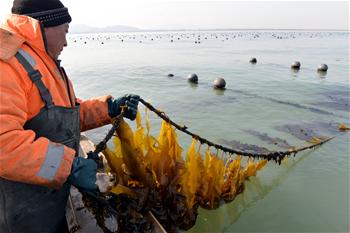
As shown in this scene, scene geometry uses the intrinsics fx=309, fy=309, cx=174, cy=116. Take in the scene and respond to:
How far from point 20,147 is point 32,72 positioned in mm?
557

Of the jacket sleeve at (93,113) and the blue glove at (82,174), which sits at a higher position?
the jacket sleeve at (93,113)

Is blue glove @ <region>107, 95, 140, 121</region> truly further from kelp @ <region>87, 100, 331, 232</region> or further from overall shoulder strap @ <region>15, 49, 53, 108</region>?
overall shoulder strap @ <region>15, 49, 53, 108</region>

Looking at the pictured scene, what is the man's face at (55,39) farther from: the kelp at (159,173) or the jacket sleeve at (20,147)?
the kelp at (159,173)

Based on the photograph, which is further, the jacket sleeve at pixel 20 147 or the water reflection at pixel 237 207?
the water reflection at pixel 237 207

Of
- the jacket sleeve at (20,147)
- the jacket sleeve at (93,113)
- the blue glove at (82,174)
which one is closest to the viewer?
the jacket sleeve at (20,147)

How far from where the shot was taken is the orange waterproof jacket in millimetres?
2029

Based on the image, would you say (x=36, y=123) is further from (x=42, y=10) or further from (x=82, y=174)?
(x=42, y=10)

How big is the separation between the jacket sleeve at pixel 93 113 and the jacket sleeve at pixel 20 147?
1.20 m

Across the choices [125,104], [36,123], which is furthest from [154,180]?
[36,123]

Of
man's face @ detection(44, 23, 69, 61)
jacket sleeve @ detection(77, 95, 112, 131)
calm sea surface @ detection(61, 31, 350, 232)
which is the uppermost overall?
man's face @ detection(44, 23, 69, 61)

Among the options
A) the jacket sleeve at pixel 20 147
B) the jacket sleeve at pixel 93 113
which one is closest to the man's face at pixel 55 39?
the jacket sleeve at pixel 20 147

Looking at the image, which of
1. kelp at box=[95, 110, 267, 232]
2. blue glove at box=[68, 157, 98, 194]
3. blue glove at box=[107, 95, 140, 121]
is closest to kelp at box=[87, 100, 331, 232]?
kelp at box=[95, 110, 267, 232]

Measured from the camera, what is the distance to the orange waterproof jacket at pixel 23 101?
2029mm

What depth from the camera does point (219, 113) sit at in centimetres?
1171
